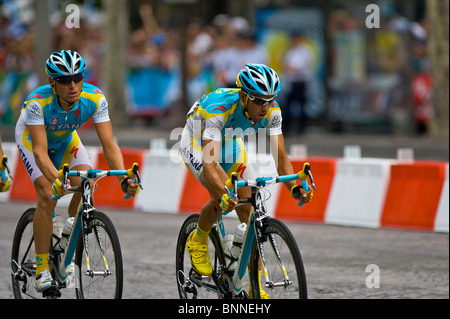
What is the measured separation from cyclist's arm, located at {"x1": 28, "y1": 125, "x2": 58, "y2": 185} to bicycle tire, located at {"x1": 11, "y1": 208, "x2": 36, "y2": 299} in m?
0.65

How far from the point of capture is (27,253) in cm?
816

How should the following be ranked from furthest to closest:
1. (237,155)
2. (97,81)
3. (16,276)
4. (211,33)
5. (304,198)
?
(97,81) < (211,33) < (16,276) < (237,155) < (304,198)

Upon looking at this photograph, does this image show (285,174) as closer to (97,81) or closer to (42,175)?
(42,175)

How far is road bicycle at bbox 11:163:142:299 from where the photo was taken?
23.4ft

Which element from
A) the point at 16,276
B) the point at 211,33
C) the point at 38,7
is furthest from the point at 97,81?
the point at 16,276

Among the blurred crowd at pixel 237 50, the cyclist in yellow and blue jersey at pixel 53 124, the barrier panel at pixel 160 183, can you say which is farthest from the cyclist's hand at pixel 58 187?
the blurred crowd at pixel 237 50

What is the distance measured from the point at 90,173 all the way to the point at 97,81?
20.6 meters

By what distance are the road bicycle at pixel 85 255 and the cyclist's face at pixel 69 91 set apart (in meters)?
0.55

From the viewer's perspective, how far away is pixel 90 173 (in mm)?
7316

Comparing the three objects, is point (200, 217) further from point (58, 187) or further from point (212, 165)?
point (58, 187)

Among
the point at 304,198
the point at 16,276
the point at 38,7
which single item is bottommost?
the point at 16,276

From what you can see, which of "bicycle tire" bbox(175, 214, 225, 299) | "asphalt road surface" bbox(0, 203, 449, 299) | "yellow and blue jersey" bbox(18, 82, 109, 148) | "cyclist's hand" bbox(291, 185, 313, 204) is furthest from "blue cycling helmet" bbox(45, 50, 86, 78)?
"asphalt road surface" bbox(0, 203, 449, 299)

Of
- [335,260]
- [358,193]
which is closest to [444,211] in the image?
[358,193]

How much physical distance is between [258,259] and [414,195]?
5514mm
